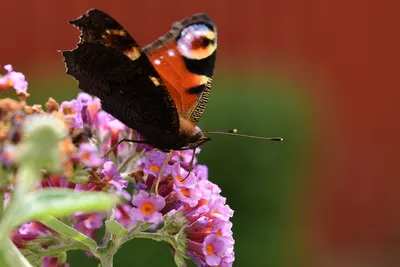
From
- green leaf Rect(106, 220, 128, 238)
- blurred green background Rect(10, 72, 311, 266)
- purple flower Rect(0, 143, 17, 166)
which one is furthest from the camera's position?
blurred green background Rect(10, 72, 311, 266)

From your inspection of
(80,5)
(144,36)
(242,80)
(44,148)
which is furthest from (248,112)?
(44,148)

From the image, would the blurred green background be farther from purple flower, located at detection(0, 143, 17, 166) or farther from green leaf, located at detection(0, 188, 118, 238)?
green leaf, located at detection(0, 188, 118, 238)

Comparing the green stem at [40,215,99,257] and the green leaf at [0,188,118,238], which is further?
the green stem at [40,215,99,257]

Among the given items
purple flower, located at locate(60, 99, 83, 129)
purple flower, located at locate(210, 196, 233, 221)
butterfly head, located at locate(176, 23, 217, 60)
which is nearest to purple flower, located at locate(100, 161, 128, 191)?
purple flower, located at locate(60, 99, 83, 129)

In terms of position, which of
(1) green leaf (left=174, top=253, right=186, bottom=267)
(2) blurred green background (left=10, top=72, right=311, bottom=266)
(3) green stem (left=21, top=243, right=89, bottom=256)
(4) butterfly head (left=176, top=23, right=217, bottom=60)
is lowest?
(2) blurred green background (left=10, top=72, right=311, bottom=266)

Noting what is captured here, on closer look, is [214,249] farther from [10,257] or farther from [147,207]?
[10,257]

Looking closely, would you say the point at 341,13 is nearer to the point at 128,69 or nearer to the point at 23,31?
the point at 23,31

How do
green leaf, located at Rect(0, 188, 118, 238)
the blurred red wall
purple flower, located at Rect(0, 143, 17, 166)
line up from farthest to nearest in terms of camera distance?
Result: the blurred red wall → purple flower, located at Rect(0, 143, 17, 166) → green leaf, located at Rect(0, 188, 118, 238)

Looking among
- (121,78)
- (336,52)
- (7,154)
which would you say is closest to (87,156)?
(7,154)

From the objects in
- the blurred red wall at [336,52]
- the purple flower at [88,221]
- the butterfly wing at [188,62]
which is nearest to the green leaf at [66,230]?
the purple flower at [88,221]
